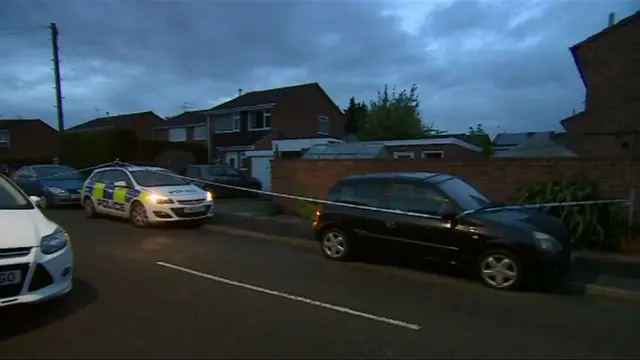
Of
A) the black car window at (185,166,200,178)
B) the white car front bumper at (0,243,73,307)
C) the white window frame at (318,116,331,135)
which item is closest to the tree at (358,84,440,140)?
the white window frame at (318,116,331,135)

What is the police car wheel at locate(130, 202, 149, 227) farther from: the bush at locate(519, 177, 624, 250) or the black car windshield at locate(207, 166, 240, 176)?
the black car windshield at locate(207, 166, 240, 176)

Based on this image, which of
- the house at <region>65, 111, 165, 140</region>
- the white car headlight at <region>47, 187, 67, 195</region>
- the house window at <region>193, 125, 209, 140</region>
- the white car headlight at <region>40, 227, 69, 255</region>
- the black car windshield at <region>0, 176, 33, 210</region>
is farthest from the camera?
the house at <region>65, 111, 165, 140</region>

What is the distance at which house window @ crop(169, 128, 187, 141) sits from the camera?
4484 cm

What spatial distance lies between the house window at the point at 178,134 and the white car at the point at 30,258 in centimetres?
4077

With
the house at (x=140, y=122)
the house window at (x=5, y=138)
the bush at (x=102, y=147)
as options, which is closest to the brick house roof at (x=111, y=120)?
the house at (x=140, y=122)

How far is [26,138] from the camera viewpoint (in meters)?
52.9

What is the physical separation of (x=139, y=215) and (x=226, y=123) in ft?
94.8

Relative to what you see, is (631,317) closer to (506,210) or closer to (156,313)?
(506,210)

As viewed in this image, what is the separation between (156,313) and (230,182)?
17.1m

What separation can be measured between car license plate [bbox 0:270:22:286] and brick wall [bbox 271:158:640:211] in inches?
364

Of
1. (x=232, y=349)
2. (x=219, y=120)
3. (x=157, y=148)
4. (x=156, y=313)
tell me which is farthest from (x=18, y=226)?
(x=219, y=120)

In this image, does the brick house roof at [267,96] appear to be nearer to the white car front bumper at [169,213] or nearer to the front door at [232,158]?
the front door at [232,158]

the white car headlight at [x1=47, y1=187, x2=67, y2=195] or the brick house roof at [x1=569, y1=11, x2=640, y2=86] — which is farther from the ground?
the brick house roof at [x1=569, y1=11, x2=640, y2=86]

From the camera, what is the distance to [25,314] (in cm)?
495
